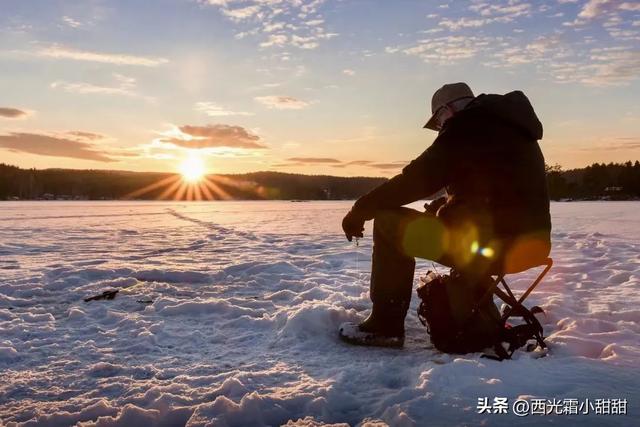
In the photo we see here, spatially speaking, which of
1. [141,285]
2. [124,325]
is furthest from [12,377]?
[141,285]

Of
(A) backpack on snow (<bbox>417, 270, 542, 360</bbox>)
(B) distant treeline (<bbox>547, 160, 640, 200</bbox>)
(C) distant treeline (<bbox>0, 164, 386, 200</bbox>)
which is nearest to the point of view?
(A) backpack on snow (<bbox>417, 270, 542, 360</bbox>)

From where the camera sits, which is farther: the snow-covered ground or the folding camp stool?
the folding camp stool

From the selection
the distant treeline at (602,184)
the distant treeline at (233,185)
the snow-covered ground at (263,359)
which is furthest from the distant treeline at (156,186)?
the snow-covered ground at (263,359)

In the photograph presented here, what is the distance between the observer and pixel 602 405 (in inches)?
96.5

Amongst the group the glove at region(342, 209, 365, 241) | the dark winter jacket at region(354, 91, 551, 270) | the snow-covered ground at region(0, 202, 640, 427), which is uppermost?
the dark winter jacket at region(354, 91, 551, 270)

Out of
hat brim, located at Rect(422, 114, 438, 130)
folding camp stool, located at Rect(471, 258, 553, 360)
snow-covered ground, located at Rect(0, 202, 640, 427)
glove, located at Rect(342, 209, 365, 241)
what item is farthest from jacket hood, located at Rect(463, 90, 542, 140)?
snow-covered ground, located at Rect(0, 202, 640, 427)

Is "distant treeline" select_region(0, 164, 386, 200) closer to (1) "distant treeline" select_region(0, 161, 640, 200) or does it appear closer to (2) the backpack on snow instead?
(1) "distant treeline" select_region(0, 161, 640, 200)

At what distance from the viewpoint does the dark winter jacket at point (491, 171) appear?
9.21 ft

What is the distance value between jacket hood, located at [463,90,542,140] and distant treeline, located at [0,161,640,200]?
12600 cm

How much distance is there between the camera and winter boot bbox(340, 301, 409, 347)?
11.5 feet

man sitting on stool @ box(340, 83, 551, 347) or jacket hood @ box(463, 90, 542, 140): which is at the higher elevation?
jacket hood @ box(463, 90, 542, 140)

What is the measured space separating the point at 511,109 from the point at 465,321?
1492mm

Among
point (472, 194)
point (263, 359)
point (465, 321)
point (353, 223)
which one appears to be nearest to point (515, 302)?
point (465, 321)

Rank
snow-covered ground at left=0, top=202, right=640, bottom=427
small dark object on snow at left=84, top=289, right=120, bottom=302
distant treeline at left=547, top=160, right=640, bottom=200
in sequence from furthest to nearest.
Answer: distant treeline at left=547, top=160, right=640, bottom=200 → small dark object on snow at left=84, top=289, right=120, bottom=302 → snow-covered ground at left=0, top=202, right=640, bottom=427
